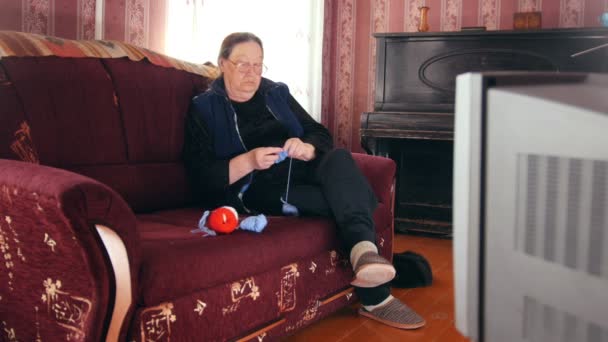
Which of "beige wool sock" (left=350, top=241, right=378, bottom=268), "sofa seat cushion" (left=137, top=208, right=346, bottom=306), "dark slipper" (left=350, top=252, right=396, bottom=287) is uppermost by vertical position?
"sofa seat cushion" (left=137, top=208, right=346, bottom=306)

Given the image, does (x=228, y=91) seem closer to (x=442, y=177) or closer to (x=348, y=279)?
(x=348, y=279)

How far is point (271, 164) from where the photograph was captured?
6.33ft

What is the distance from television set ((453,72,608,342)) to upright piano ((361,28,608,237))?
2761 millimetres

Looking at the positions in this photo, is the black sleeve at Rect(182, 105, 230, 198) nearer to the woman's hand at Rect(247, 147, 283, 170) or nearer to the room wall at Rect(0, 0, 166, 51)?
the woman's hand at Rect(247, 147, 283, 170)

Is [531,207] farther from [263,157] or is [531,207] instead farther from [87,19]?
[87,19]

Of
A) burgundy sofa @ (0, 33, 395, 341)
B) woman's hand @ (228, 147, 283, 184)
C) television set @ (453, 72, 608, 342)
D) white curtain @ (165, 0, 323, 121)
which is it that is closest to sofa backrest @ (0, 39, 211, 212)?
burgundy sofa @ (0, 33, 395, 341)

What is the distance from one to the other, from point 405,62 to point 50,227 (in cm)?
280

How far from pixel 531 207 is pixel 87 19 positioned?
2223 millimetres

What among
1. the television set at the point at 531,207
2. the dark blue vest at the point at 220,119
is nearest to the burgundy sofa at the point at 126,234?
Answer: the dark blue vest at the point at 220,119

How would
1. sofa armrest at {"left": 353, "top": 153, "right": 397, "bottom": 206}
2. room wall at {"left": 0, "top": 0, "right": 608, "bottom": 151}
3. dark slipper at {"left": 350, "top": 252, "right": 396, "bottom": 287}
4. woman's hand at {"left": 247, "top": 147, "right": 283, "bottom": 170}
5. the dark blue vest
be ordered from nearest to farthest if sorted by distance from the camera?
dark slipper at {"left": 350, "top": 252, "right": 396, "bottom": 287}
woman's hand at {"left": 247, "top": 147, "right": 283, "bottom": 170}
the dark blue vest
sofa armrest at {"left": 353, "top": 153, "right": 397, "bottom": 206}
room wall at {"left": 0, "top": 0, "right": 608, "bottom": 151}

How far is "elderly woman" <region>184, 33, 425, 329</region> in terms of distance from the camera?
1.91m

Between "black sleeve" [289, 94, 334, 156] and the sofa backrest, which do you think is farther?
"black sleeve" [289, 94, 334, 156]

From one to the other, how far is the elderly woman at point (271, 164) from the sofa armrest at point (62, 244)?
2.53 feet

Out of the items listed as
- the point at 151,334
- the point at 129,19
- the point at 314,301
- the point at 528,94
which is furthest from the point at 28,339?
the point at 129,19
